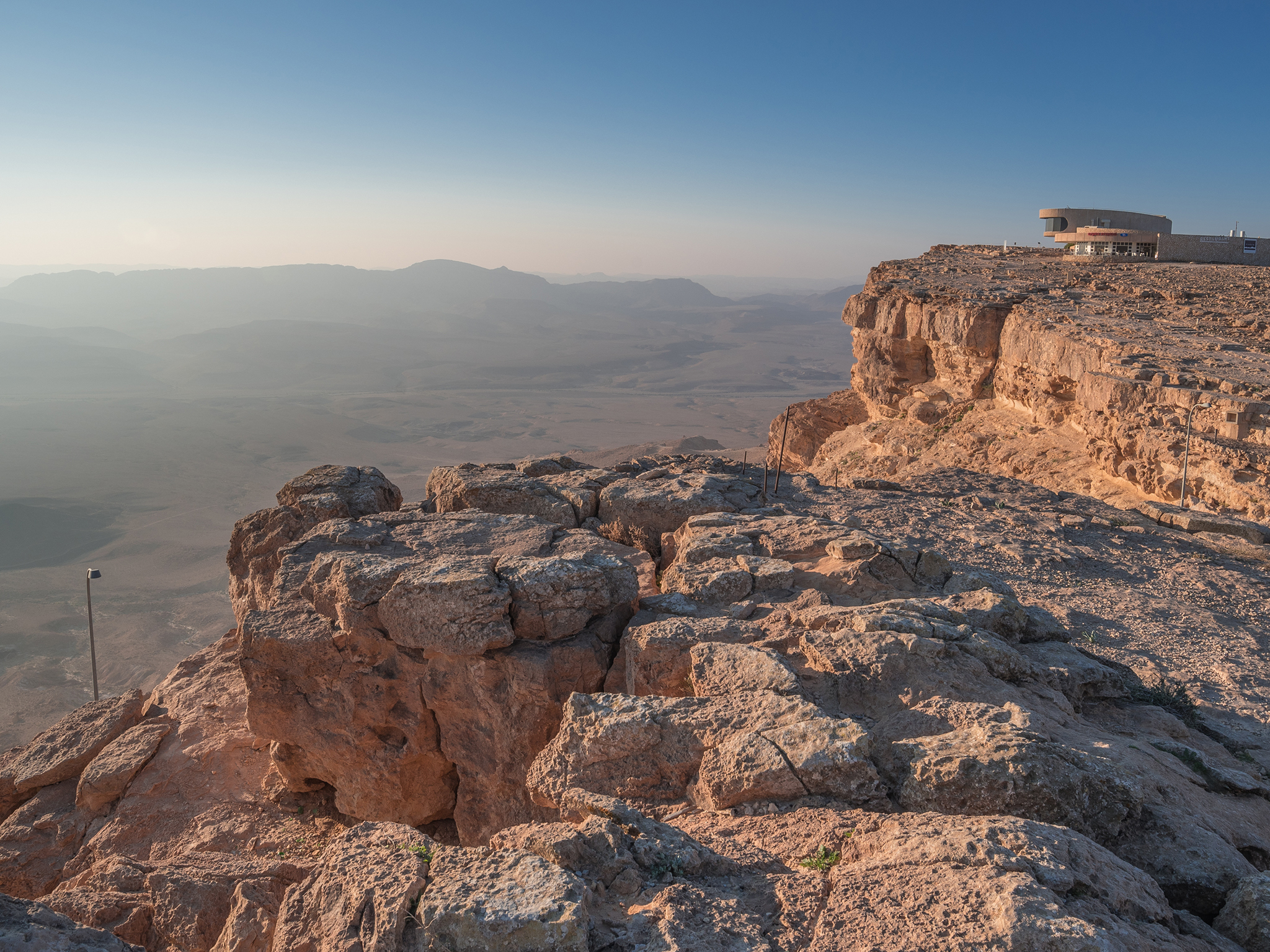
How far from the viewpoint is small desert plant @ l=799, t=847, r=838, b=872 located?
11.7ft

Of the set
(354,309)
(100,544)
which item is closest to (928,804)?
(100,544)

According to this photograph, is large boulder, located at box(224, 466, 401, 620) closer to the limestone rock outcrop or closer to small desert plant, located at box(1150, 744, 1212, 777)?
the limestone rock outcrop

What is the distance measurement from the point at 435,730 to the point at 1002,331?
59.7 feet

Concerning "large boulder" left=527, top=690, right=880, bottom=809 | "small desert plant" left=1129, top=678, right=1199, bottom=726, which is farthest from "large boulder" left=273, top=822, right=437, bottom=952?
"small desert plant" left=1129, top=678, right=1199, bottom=726

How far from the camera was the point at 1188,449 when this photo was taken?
1315 cm

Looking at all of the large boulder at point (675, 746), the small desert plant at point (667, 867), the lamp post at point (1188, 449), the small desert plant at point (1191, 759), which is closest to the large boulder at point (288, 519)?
the large boulder at point (675, 746)

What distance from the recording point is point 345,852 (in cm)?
367

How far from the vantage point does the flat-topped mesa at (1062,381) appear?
44.6 ft

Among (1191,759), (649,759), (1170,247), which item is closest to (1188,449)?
(1191,759)

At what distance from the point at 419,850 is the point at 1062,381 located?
58.2 feet

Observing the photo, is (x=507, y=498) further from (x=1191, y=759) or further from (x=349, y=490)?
(x=1191, y=759)

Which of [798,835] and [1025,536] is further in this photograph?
[1025,536]

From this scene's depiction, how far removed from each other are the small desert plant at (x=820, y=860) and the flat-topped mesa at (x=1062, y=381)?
41.3 ft

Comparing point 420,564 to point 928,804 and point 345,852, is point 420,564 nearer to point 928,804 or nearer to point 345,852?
point 345,852
